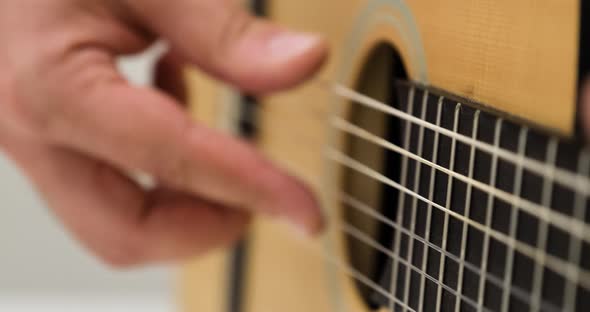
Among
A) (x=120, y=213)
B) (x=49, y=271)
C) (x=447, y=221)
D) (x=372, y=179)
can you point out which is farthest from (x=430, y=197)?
(x=49, y=271)

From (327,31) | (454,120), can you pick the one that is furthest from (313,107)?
(454,120)

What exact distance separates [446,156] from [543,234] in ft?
0.26

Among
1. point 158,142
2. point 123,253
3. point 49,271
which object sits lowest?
point 49,271

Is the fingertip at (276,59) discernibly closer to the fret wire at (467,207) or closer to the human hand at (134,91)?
the human hand at (134,91)

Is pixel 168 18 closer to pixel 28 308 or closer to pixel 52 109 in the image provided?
pixel 52 109

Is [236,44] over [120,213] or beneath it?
over

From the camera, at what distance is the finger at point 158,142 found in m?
0.55

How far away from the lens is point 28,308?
49.3 inches

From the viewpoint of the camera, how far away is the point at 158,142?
555mm

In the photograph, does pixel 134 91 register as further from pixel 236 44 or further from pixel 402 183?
pixel 402 183

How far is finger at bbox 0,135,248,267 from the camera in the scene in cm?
64

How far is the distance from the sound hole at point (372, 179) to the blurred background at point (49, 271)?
2.34ft

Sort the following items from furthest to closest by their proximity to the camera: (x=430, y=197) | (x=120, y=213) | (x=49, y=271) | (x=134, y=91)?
1. (x=49, y=271)
2. (x=120, y=213)
3. (x=134, y=91)
4. (x=430, y=197)

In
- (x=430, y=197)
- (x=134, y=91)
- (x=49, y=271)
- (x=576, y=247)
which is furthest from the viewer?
(x=49, y=271)
